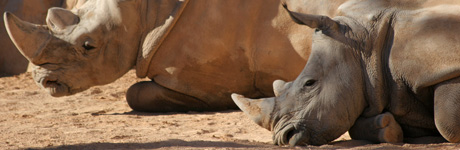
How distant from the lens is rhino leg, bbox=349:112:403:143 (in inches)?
178

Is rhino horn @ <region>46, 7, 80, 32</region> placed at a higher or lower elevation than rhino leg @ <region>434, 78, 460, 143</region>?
lower

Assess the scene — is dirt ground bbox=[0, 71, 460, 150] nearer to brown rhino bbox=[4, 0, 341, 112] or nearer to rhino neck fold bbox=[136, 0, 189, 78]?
brown rhino bbox=[4, 0, 341, 112]

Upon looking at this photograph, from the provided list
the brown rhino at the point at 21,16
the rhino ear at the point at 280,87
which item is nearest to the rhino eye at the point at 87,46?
the rhino ear at the point at 280,87

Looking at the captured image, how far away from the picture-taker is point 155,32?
6742 mm

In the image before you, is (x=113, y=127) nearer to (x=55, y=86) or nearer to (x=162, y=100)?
(x=162, y=100)

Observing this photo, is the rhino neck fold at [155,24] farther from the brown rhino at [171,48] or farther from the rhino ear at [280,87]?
the rhino ear at [280,87]

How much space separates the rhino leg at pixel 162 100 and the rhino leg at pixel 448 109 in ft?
9.57

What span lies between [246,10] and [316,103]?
2104mm

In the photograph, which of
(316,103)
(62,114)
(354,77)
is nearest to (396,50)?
(354,77)

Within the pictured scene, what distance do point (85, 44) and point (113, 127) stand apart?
4.04 feet

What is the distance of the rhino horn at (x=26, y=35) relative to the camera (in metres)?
6.64

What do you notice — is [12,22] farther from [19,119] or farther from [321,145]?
[321,145]

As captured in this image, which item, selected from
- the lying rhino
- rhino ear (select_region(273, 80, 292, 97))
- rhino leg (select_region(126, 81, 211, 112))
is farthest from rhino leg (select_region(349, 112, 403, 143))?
rhino leg (select_region(126, 81, 211, 112))

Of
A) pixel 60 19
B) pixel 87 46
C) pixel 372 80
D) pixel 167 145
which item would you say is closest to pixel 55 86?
pixel 87 46
